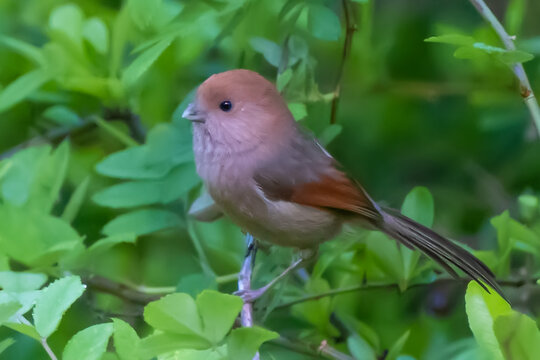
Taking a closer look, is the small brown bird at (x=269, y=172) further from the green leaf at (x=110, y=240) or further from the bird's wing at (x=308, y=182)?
the green leaf at (x=110, y=240)

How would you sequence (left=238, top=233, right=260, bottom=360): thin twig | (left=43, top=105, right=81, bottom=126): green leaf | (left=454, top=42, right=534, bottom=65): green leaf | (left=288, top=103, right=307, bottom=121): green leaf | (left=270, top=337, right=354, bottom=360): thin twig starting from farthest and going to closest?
Result: (left=43, top=105, right=81, bottom=126): green leaf → (left=288, top=103, right=307, bottom=121): green leaf → (left=270, top=337, right=354, bottom=360): thin twig → (left=238, top=233, right=260, bottom=360): thin twig → (left=454, top=42, right=534, bottom=65): green leaf

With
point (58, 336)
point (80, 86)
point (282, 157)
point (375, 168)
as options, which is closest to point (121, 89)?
point (80, 86)

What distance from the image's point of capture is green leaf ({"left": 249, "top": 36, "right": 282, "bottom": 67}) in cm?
204

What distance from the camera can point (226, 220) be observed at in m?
2.38

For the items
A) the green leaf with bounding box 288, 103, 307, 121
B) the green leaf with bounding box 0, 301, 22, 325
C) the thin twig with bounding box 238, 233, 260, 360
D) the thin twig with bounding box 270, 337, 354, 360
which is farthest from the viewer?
the green leaf with bounding box 288, 103, 307, 121

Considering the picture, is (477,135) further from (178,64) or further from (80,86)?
(80,86)

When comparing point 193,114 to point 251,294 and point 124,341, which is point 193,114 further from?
point 124,341

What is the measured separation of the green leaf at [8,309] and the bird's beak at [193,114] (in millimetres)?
805

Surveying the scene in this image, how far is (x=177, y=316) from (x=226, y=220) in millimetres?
1095

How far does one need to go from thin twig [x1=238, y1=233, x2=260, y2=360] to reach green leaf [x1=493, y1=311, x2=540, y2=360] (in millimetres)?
603

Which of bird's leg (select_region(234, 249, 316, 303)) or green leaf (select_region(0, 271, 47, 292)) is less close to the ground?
green leaf (select_region(0, 271, 47, 292))

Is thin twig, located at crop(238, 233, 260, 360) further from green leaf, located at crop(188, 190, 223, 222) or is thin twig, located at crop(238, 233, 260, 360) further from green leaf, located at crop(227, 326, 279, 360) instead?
green leaf, located at crop(227, 326, 279, 360)

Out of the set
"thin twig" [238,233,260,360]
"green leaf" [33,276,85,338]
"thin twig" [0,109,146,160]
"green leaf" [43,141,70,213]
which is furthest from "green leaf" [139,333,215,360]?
"thin twig" [0,109,146,160]

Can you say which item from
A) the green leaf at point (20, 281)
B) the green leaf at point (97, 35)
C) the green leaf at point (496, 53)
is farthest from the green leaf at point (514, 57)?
the green leaf at point (97, 35)
